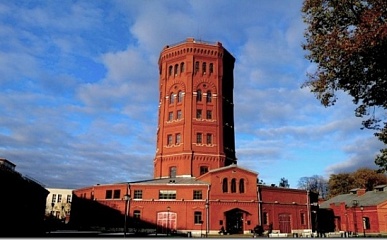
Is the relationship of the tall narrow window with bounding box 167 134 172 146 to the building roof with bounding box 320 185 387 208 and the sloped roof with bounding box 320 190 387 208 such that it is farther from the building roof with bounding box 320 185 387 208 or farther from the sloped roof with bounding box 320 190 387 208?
the sloped roof with bounding box 320 190 387 208

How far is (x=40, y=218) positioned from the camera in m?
38.0

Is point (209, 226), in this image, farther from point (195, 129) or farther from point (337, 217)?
point (337, 217)

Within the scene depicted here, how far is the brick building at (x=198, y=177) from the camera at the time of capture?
42750 millimetres

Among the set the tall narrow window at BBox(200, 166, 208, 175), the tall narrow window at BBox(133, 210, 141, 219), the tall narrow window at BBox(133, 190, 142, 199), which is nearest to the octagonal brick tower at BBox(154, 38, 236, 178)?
the tall narrow window at BBox(200, 166, 208, 175)

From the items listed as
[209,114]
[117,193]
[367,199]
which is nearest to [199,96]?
[209,114]

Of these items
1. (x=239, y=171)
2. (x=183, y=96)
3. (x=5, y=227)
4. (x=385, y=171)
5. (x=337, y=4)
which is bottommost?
(x=5, y=227)

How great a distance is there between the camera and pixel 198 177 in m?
47.2

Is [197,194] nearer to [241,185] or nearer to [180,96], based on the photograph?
[241,185]

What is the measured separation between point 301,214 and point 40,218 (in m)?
32.3

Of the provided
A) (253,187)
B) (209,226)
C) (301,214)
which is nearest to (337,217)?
(301,214)

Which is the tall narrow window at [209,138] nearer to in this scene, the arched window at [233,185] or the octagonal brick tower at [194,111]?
the octagonal brick tower at [194,111]

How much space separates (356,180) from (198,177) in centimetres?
Answer: 4393

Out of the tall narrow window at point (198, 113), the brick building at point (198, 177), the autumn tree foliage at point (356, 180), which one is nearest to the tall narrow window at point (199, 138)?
the brick building at point (198, 177)

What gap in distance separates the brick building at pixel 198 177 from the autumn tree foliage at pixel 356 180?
28645 mm
